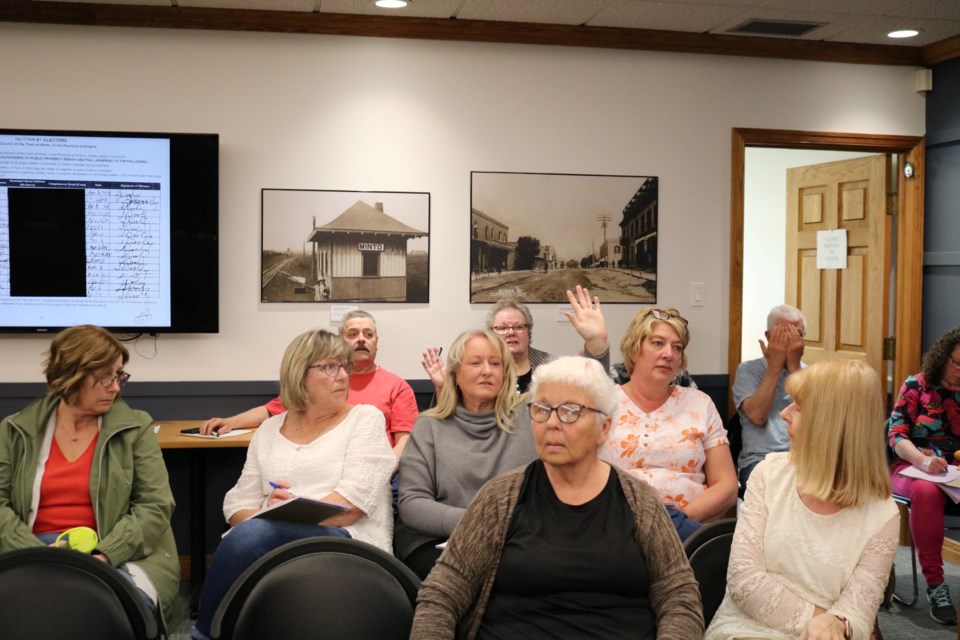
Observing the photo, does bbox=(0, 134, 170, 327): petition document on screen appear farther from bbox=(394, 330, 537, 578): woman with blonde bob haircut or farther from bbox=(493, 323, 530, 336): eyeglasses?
bbox=(394, 330, 537, 578): woman with blonde bob haircut

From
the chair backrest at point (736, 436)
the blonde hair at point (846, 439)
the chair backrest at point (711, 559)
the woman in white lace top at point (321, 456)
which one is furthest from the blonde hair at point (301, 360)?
the chair backrest at point (736, 436)

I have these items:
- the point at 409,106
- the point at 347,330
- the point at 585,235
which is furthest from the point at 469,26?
the point at 347,330

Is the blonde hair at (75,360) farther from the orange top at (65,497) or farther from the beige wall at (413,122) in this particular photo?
the beige wall at (413,122)

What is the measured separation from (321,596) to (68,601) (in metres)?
0.57

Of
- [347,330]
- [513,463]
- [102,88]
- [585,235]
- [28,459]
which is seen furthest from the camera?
[585,235]

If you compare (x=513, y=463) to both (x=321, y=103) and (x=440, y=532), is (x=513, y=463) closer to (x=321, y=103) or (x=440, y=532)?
(x=440, y=532)

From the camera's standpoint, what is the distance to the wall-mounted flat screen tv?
4445mm

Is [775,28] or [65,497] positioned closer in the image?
[65,497]

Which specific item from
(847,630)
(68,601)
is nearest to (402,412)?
(68,601)

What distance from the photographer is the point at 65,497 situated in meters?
2.92

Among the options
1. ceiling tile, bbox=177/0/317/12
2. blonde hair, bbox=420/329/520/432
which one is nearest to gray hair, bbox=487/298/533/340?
blonde hair, bbox=420/329/520/432

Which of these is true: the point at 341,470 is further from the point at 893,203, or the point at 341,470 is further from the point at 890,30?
the point at 893,203

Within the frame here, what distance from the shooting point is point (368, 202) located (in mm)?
4762

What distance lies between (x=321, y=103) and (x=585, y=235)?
57.2 inches
